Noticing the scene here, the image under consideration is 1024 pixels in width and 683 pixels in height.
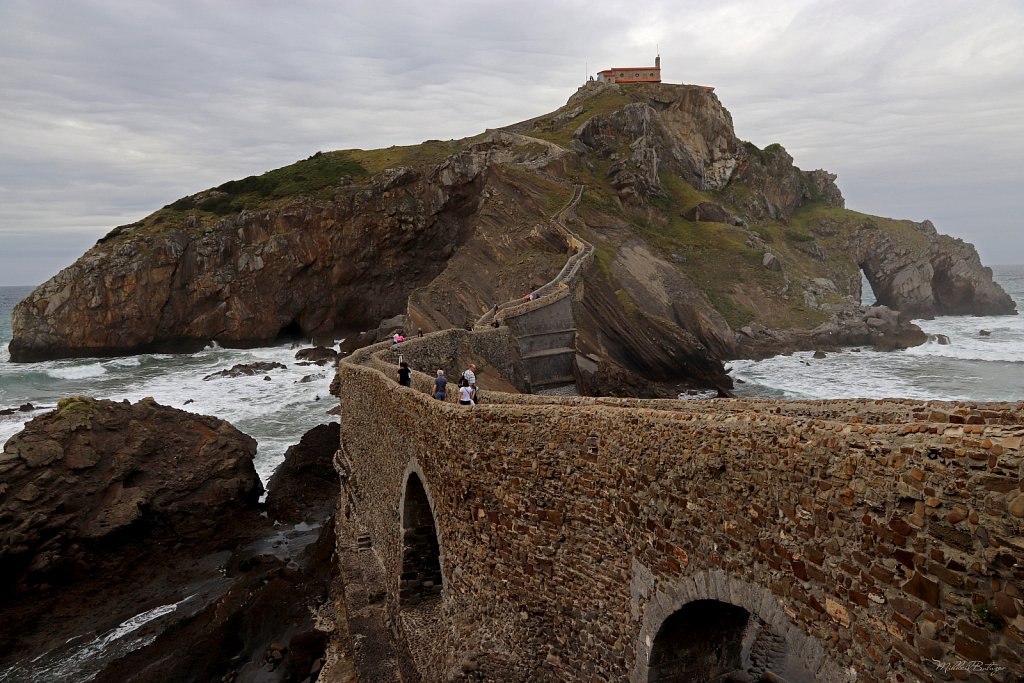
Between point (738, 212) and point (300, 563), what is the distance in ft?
199

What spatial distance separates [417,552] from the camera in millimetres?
11461

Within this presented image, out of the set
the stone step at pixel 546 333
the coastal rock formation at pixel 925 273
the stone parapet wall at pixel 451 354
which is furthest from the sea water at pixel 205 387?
the coastal rock formation at pixel 925 273

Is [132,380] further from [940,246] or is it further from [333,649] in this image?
[940,246]

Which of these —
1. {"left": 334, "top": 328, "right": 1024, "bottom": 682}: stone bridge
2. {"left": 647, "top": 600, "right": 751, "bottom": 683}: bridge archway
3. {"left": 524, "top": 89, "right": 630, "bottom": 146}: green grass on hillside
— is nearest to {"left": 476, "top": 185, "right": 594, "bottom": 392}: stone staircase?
{"left": 334, "top": 328, "right": 1024, "bottom": 682}: stone bridge

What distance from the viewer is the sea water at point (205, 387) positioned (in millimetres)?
31047

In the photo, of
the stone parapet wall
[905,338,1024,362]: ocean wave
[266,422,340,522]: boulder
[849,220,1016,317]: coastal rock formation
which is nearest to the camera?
the stone parapet wall

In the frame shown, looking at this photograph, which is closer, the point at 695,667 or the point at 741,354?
the point at 695,667

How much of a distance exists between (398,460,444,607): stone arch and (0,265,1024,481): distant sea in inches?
585

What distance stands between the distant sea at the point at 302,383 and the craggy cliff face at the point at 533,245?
13.4ft

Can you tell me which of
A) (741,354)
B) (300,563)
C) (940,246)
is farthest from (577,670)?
(940,246)

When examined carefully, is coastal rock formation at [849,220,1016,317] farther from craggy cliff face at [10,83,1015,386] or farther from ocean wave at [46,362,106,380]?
ocean wave at [46,362,106,380]

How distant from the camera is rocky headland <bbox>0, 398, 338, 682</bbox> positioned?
14102 millimetres

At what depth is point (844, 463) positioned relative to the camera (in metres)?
4.50

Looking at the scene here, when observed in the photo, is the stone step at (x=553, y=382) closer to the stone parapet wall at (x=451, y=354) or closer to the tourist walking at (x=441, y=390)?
the stone parapet wall at (x=451, y=354)
